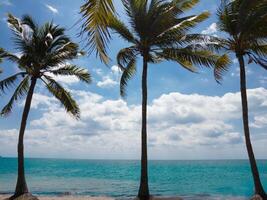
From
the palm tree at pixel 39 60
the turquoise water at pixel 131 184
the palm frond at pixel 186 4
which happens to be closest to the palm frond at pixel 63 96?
the palm tree at pixel 39 60

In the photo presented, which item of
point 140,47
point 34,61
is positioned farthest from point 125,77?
point 34,61

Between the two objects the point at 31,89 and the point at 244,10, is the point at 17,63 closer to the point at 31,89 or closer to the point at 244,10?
the point at 31,89

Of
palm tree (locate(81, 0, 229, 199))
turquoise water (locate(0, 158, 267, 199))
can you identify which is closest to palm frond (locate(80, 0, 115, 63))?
palm tree (locate(81, 0, 229, 199))

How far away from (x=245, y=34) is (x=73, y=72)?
9.18 metres

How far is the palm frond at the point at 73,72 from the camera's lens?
1906 centimetres

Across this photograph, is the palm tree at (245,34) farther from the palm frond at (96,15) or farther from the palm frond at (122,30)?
the palm frond at (96,15)

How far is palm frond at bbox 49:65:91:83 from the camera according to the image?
19.1m

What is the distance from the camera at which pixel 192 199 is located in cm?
2442

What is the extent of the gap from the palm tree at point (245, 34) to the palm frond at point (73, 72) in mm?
7009

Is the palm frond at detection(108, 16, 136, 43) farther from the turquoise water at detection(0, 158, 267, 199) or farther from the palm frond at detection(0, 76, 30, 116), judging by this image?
the turquoise water at detection(0, 158, 267, 199)

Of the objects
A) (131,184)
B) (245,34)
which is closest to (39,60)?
(245,34)

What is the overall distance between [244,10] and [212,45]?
2.30m

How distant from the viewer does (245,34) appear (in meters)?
16.0

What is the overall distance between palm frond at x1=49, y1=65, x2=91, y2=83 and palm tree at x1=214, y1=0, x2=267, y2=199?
7.01 m
